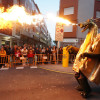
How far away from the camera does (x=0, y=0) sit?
56.1ft

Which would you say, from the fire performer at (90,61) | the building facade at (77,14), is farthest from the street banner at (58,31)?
the building facade at (77,14)

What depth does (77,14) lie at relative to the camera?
2042 centimetres

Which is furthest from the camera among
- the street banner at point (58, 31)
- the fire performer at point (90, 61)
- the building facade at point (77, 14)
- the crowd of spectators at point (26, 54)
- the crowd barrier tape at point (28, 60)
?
the building facade at point (77, 14)

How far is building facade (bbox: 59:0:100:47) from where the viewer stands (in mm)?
20344

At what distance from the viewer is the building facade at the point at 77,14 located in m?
20.3

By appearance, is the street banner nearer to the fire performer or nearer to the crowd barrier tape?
the crowd barrier tape

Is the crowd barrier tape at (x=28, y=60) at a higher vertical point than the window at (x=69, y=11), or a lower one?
lower

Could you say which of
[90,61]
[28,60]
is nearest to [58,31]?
[28,60]

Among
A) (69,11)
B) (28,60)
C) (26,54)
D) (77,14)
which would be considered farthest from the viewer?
(69,11)

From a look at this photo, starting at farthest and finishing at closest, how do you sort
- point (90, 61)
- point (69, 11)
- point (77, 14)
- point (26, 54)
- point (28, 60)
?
point (69, 11) → point (77, 14) → point (28, 60) → point (26, 54) → point (90, 61)

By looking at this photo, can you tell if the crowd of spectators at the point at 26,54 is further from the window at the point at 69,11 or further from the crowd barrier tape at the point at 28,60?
the window at the point at 69,11

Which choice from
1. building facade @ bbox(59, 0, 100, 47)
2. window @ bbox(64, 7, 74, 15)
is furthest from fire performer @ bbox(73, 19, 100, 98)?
window @ bbox(64, 7, 74, 15)

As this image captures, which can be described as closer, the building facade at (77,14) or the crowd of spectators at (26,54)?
the crowd of spectators at (26,54)

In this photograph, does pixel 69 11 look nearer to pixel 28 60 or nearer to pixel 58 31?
pixel 58 31
